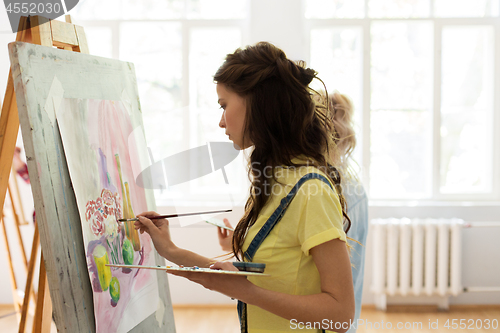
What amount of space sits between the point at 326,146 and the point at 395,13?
2466mm

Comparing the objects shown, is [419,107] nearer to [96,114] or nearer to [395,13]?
[395,13]

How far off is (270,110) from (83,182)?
505 mm

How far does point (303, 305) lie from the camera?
0.81 meters

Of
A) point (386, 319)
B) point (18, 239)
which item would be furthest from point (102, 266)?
point (386, 319)

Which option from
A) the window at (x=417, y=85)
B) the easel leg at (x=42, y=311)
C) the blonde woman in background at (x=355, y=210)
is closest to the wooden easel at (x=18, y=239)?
the easel leg at (x=42, y=311)

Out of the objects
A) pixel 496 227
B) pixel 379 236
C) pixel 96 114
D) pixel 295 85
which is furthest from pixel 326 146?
pixel 496 227

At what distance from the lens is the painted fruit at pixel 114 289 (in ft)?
3.49

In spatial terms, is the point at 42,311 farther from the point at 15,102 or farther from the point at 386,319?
the point at 386,319

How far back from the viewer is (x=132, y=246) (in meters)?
1.20

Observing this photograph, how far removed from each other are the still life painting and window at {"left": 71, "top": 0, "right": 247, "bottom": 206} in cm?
174

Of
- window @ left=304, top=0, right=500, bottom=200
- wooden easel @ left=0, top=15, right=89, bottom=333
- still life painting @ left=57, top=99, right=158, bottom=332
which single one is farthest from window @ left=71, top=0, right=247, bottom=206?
wooden easel @ left=0, top=15, right=89, bottom=333

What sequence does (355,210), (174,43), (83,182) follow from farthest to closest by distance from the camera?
1. (174,43)
2. (355,210)
3. (83,182)

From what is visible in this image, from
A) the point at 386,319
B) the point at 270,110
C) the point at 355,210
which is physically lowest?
the point at 386,319

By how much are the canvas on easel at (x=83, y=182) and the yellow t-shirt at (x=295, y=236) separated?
40 cm
